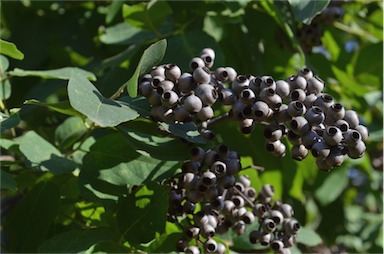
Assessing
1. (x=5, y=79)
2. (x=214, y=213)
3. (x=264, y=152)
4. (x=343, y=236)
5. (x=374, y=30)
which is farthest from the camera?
(x=343, y=236)

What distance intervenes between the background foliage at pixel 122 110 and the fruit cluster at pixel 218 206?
43 millimetres

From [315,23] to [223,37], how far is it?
263 millimetres

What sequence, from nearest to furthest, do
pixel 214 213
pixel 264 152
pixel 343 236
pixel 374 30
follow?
1. pixel 214 213
2. pixel 264 152
3. pixel 374 30
4. pixel 343 236

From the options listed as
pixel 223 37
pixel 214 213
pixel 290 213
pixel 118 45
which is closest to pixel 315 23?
pixel 223 37

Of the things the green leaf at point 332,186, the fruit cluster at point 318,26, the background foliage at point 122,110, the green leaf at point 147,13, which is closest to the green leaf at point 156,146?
the background foliage at point 122,110

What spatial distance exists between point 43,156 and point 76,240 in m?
0.19

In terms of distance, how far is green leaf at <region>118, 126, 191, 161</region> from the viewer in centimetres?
130

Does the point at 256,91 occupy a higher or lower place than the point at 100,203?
higher

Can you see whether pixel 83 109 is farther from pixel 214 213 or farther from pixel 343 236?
pixel 343 236

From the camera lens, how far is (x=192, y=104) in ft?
3.88

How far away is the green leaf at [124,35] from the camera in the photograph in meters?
1.79

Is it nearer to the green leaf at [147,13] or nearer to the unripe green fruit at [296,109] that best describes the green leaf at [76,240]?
the unripe green fruit at [296,109]

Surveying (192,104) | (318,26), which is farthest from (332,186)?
(192,104)

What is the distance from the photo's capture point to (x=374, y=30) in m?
2.20
